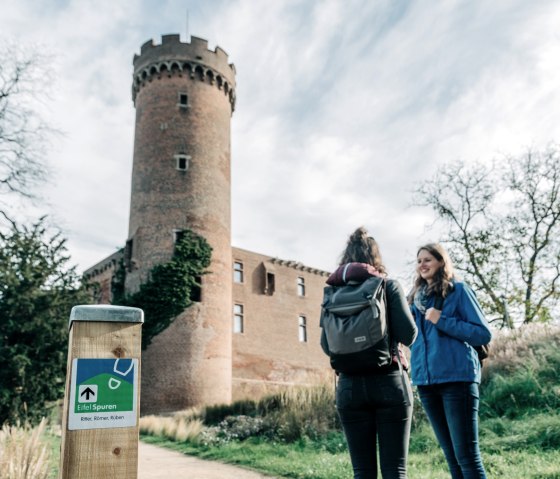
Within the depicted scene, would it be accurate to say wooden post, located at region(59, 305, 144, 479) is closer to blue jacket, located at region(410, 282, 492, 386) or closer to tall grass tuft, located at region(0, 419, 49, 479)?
blue jacket, located at region(410, 282, 492, 386)

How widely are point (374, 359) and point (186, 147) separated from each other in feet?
67.3

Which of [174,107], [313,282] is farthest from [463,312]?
[313,282]

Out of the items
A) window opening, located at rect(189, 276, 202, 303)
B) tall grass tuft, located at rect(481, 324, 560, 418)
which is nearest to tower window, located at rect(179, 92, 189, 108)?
window opening, located at rect(189, 276, 202, 303)

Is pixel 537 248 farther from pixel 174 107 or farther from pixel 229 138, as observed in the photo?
pixel 174 107

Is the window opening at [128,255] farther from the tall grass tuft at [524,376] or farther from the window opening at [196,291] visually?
the tall grass tuft at [524,376]

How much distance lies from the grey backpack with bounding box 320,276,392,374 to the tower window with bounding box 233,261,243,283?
25221 mm

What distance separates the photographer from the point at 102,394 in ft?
6.90

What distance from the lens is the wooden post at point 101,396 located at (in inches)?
80.0

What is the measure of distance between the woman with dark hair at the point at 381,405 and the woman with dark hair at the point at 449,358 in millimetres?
545

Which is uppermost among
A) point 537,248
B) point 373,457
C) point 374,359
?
point 537,248

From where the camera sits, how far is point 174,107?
23000 millimetres

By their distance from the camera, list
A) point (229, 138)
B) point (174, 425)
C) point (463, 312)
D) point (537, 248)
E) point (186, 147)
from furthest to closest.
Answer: point (229, 138) < point (186, 147) < point (537, 248) < point (174, 425) < point (463, 312)

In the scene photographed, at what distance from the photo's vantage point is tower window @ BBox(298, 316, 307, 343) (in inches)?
1233

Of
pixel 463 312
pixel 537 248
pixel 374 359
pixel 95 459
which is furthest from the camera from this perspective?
pixel 537 248
